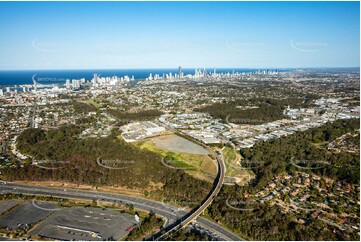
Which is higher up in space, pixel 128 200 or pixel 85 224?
pixel 128 200

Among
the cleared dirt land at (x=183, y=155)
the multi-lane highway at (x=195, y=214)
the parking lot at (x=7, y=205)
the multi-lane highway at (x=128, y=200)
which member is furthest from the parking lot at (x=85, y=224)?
the cleared dirt land at (x=183, y=155)

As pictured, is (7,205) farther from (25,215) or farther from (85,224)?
(85,224)

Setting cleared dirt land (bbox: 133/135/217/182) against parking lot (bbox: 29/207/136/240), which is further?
cleared dirt land (bbox: 133/135/217/182)

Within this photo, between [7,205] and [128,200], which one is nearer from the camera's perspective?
[7,205]

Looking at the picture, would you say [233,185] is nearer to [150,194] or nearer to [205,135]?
[150,194]

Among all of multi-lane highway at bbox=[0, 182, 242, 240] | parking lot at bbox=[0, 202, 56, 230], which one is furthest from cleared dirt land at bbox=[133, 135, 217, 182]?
parking lot at bbox=[0, 202, 56, 230]

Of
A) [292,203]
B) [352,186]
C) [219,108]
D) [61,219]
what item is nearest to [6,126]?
[61,219]

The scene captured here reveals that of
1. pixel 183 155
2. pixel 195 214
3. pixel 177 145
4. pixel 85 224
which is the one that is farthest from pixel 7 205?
pixel 177 145

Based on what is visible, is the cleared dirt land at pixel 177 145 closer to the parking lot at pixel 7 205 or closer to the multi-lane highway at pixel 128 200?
the multi-lane highway at pixel 128 200

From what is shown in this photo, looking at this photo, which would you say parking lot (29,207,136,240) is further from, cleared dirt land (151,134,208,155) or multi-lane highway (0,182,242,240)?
cleared dirt land (151,134,208,155)
